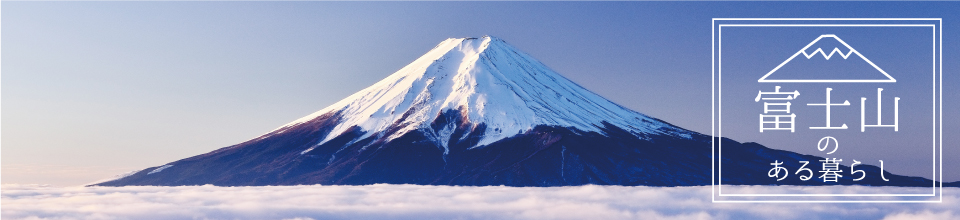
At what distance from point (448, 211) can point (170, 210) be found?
27537 mm

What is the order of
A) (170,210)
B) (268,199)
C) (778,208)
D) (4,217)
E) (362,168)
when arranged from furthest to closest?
(362,168), (268,199), (778,208), (170,210), (4,217)

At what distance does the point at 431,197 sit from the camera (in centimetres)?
12812

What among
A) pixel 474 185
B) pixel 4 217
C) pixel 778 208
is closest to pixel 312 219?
pixel 4 217

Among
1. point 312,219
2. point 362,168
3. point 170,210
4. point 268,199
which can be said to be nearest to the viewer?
point 312,219

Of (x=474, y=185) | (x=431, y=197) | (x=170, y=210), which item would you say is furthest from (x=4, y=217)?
A: (x=474, y=185)

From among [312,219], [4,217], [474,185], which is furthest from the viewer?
[474,185]

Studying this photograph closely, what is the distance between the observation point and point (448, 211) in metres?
103

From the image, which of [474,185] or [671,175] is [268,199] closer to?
[474,185]

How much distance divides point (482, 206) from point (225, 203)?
28.9 meters

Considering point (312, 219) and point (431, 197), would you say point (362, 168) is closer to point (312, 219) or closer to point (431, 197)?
point (431, 197)

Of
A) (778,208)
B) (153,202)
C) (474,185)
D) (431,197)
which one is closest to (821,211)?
(778,208)

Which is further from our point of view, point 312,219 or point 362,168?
point 362,168

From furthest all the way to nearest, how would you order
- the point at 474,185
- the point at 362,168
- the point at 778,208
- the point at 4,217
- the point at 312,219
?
the point at 362,168
the point at 474,185
the point at 778,208
the point at 312,219
the point at 4,217

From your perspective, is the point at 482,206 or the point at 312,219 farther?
the point at 482,206
